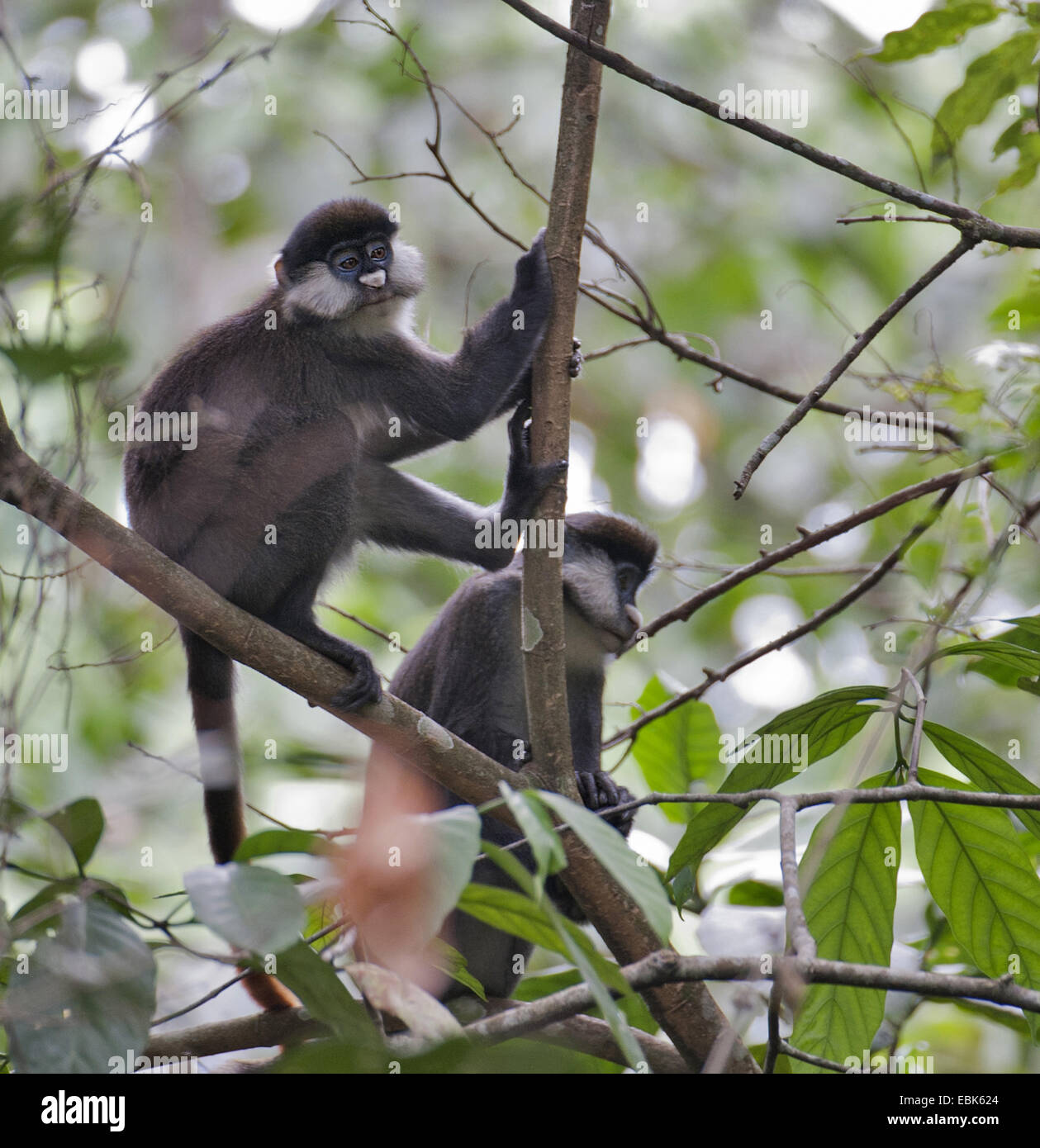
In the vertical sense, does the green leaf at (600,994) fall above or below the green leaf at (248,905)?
below

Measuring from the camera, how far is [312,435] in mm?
3945

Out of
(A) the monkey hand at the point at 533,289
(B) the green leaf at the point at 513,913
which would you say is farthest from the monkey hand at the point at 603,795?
(B) the green leaf at the point at 513,913

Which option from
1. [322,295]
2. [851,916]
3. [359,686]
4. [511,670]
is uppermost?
[322,295]

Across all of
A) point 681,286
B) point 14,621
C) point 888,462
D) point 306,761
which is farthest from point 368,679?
point 681,286

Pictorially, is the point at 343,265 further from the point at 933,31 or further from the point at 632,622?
the point at 933,31

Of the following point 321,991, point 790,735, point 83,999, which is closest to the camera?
point 83,999

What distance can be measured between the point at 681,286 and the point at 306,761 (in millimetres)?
8449

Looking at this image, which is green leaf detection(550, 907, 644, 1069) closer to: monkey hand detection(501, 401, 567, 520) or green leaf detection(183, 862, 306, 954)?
green leaf detection(183, 862, 306, 954)

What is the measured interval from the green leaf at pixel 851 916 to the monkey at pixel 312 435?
127cm

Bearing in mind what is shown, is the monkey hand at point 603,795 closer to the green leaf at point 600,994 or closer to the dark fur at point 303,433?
the dark fur at point 303,433

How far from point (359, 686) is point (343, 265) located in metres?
1.97

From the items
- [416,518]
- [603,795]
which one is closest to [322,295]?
[416,518]

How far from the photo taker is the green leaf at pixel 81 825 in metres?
2.29
